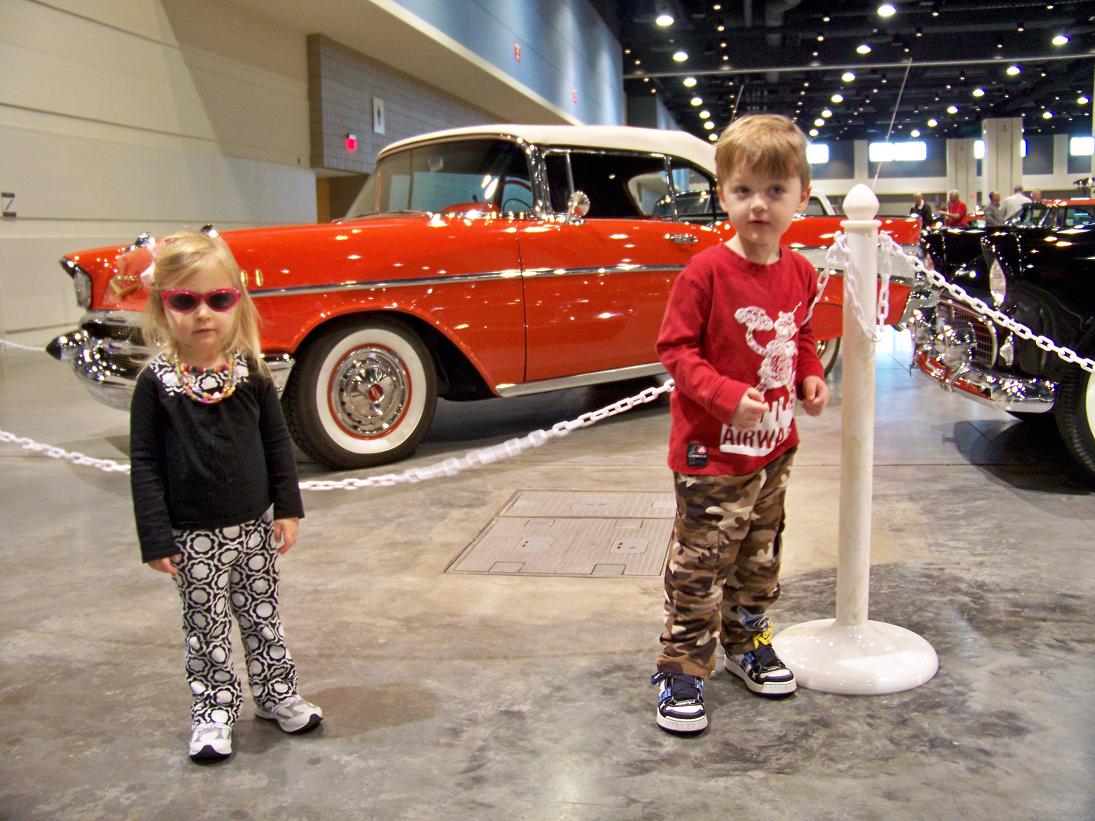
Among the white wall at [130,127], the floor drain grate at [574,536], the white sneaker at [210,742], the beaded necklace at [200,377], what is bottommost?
the white sneaker at [210,742]

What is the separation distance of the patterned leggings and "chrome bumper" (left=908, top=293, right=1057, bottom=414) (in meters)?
3.30

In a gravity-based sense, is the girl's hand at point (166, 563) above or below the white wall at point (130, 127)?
below

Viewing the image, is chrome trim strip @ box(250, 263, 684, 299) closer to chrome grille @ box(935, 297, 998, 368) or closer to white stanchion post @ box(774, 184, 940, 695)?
chrome grille @ box(935, 297, 998, 368)

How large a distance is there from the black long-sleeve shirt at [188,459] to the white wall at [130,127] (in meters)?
8.76

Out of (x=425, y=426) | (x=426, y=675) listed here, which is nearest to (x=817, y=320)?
(x=425, y=426)

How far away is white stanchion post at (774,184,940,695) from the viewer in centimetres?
247

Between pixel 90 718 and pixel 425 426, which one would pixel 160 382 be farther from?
pixel 425 426

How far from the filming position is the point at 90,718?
7.79 feet

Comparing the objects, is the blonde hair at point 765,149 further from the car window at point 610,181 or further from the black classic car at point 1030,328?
the car window at point 610,181

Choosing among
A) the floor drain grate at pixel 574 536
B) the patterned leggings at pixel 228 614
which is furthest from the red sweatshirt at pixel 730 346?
the floor drain grate at pixel 574 536

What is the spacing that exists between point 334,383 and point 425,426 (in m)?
0.55

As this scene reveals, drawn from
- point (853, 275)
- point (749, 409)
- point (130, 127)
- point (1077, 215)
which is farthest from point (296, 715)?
point (1077, 215)

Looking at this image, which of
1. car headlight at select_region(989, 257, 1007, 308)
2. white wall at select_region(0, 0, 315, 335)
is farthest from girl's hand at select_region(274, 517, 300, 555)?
white wall at select_region(0, 0, 315, 335)

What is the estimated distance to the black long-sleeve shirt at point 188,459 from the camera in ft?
6.74
